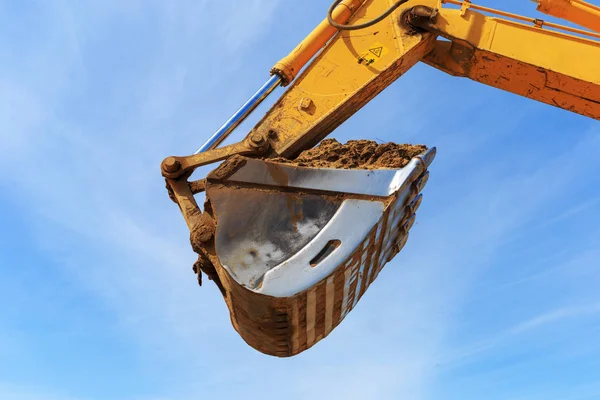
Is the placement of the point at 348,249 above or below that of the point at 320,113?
below

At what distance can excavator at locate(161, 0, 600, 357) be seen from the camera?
4473mm

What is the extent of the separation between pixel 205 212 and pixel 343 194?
3.43 ft

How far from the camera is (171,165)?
5367mm

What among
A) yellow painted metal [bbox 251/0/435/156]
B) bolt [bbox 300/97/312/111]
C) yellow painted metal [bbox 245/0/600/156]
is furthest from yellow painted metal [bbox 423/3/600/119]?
bolt [bbox 300/97/312/111]

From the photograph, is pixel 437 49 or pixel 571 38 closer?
pixel 571 38

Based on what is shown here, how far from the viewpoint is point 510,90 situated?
19.8 feet

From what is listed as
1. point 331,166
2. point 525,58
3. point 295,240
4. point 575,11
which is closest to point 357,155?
point 331,166

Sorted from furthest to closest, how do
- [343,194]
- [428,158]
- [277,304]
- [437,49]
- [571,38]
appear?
1. [437,49]
2. [571,38]
3. [428,158]
4. [343,194]
5. [277,304]

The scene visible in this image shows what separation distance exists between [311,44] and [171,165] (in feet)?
5.56

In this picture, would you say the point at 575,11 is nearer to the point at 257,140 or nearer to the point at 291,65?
the point at 291,65

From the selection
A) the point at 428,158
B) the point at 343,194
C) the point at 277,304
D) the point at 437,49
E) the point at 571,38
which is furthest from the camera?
the point at 437,49

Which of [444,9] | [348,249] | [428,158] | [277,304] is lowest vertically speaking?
[277,304]

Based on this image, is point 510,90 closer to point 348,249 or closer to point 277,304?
point 348,249

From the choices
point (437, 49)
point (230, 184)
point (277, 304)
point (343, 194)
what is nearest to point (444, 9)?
point (437, 49)
